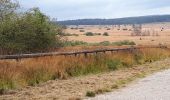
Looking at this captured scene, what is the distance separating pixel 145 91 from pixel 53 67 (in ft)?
18.5

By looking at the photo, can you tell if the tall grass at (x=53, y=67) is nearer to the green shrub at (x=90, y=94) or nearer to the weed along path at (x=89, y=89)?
the weed along path at (x=89, y=89)

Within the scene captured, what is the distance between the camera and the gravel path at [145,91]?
47.3 ft

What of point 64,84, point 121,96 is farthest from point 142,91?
point 64,84

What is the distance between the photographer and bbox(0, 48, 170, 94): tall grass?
17578 millimetres

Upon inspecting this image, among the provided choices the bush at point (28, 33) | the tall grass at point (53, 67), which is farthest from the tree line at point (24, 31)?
the tall grass at point (53, 67)

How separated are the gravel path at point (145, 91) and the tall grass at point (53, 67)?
3.46 meters

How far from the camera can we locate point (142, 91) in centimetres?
1605

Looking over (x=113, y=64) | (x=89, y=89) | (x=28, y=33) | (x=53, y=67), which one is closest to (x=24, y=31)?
A: (x=28, y=33)

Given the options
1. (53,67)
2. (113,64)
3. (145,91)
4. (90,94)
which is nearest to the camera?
(90,94)

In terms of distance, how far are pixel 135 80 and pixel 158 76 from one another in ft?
7.05

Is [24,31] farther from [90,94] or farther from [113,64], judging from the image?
[90,94]

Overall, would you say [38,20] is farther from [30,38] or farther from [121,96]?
[121,96]

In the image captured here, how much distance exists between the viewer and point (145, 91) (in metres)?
16.1

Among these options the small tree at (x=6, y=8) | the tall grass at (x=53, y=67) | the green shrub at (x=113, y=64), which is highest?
the small tree at (x=6, y=8)
